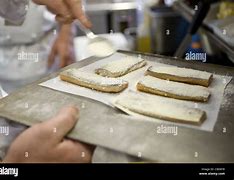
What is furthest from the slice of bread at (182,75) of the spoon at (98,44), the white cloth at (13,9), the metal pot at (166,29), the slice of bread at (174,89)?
the white cloth at (13,9)

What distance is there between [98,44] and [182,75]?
0.23 m

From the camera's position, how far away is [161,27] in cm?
134

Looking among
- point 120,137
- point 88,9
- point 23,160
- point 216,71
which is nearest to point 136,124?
point 120,137

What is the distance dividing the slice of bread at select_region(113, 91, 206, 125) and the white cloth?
0.43 meters

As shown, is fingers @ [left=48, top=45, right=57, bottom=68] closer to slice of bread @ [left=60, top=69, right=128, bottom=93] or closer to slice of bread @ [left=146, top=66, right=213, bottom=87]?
slice of bread @ [left=60, top=69, right=128, bottom=93]

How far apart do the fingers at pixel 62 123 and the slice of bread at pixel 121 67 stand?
0.22m

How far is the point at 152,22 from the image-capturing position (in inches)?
53.6

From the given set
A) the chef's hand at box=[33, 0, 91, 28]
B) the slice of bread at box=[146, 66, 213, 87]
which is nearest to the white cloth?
the chef's hand at box=[33, 0, 91, 28]

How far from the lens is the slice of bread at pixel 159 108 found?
0.66 meters

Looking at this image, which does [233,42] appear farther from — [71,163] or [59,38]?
[71,163]

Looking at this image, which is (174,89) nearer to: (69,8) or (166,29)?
(69,8)

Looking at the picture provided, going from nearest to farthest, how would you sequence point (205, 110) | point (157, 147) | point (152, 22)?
point (157, 147), point (205, 110), point (152, 22)

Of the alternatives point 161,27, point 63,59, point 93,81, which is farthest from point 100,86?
point 161,27

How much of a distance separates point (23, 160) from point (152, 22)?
89cm
